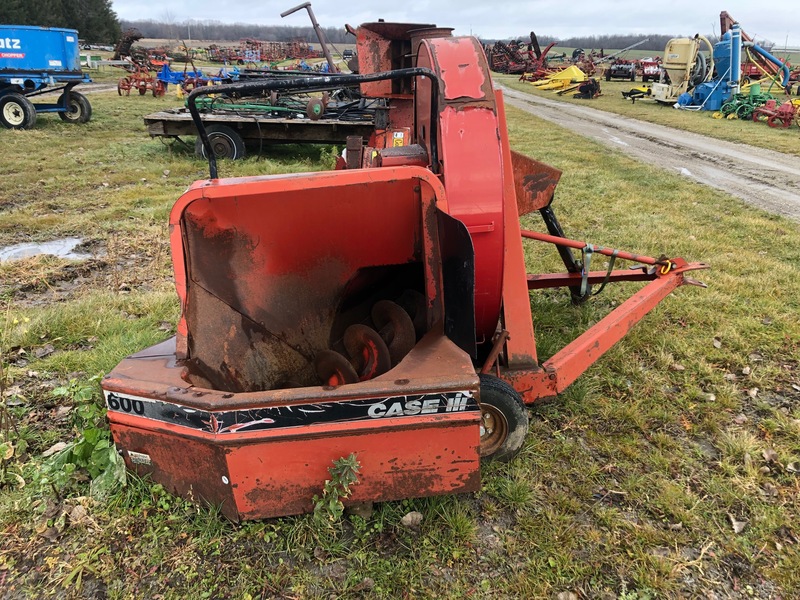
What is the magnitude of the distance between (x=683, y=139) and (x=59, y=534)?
46.8 feet

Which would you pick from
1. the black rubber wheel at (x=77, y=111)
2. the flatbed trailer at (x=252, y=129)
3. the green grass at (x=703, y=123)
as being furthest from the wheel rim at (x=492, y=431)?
the black rubber wheel at (x=77, y=111)

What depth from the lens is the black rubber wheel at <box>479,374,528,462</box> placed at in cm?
236

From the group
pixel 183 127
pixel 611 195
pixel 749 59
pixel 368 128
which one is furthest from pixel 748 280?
pixel 749 59

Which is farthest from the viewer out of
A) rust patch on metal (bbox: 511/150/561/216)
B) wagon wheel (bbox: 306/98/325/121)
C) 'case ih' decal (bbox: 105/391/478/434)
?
wagon wheel (bbox: 306/98/325/121)

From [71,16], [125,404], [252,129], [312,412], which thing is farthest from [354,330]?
[71,16]

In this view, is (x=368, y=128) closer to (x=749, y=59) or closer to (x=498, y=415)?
(x=498, y=415)

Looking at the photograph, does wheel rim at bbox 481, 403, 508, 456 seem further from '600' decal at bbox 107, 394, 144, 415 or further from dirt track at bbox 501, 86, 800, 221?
dirt track at bbox 501, 86, 800, 221

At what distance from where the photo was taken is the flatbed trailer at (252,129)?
920 centimetres

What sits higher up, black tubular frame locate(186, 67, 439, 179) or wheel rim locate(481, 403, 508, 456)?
black tubular frame locate(186, 67, 439, 179)

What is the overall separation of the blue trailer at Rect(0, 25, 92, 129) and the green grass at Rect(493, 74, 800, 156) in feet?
50.6

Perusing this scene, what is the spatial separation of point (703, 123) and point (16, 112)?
676 inches

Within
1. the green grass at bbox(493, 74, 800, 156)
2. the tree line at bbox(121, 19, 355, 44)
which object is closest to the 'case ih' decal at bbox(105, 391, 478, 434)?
the green grass at bbox(493, 74, 800, 156)

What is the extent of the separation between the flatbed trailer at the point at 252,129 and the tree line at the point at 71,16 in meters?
34.4

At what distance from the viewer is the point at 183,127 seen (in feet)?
31.9
